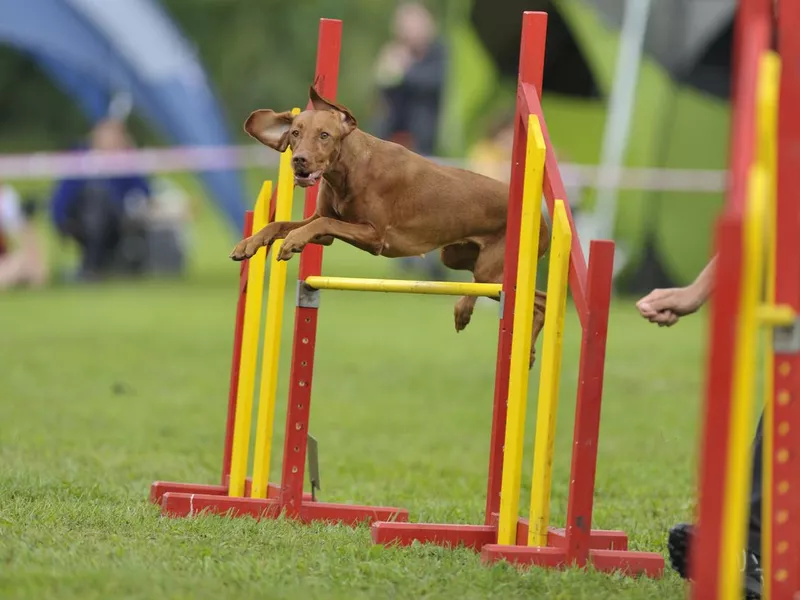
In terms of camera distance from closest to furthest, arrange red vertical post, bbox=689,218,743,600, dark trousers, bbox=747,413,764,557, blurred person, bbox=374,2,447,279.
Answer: red vertical post, bbox=689,218,743,600, dark trousers, bbox=747,413,764,557, blurred person, bbox=374,2,447,279

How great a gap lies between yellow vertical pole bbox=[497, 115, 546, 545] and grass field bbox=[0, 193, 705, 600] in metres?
0.33

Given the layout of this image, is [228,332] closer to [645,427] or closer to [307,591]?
[645,427]

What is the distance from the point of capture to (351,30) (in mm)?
42562

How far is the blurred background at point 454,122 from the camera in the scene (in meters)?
16.7

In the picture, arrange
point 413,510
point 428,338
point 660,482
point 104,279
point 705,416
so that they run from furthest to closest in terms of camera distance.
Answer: point 104,279
point 428,338
point 660,482
point 413,510
point 705,416

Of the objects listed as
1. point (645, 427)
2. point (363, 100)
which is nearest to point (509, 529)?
point (645, 427)

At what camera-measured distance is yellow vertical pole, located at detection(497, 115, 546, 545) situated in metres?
4.23

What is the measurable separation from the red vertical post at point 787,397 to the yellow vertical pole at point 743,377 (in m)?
0.49

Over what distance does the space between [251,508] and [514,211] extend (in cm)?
136

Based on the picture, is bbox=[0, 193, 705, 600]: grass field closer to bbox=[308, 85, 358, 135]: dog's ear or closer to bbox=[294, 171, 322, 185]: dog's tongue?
bbox=[294, 171, 322, 185]: dog's tongue

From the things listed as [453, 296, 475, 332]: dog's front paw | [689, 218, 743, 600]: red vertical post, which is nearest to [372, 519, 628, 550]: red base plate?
[453, 296, 475, 332]: dog's front paw

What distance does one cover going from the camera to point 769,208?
3225mm

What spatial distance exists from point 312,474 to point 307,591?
4.44 ft

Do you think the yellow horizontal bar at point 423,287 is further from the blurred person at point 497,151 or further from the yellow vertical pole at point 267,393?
the blurred person at point 497,151
